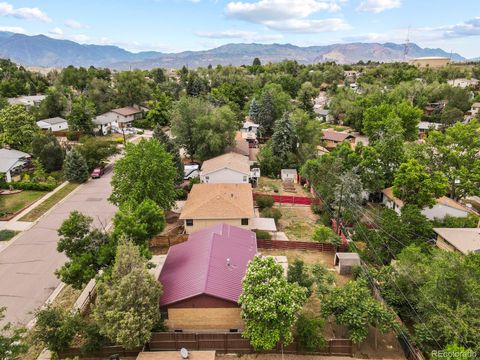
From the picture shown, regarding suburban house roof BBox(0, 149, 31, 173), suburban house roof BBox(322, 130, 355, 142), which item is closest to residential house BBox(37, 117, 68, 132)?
suburban house roof BBox(0, 149, 31, 173)

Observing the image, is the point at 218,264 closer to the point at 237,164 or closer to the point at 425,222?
the point at 425,222

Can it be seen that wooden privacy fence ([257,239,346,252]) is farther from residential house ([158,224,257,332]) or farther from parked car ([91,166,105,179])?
parked car ([91,166,105,179])

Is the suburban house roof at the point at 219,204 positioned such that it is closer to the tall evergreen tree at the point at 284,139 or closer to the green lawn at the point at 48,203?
the green lawn at the point at 48,203

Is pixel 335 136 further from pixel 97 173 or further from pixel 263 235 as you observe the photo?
pixel 97 173

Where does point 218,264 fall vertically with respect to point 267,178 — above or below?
above

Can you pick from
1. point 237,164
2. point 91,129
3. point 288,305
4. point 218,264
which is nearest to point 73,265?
point 218,264

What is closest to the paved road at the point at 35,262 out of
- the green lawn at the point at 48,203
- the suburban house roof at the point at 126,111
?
the green lawn at the point at 48,203
